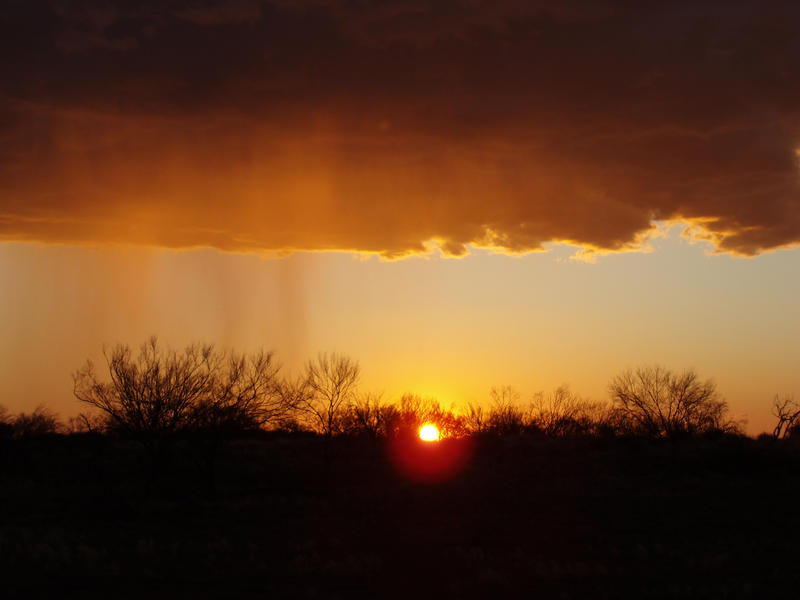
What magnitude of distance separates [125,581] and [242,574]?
237 cm

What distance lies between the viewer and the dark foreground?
14.9m

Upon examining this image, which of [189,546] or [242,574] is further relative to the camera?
[189,546]

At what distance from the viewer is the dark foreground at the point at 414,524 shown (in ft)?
48.8

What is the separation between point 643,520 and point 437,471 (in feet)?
52.5

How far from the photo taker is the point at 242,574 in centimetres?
1577

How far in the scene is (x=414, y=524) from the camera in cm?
2344

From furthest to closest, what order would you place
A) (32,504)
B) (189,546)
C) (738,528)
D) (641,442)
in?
(641,442), (32,504), (738,528), (189,546)

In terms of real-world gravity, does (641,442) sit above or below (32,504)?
above

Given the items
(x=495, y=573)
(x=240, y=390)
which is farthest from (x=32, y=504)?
(x=495, y=573)

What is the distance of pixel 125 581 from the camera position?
15.2 meters

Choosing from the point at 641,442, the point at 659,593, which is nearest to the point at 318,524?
the point at 659,593

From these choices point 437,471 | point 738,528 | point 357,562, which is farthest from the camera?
point 437,471

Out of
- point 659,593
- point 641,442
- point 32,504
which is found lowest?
point 659,593

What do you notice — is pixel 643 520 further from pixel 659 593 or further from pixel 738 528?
pixel 659 593
